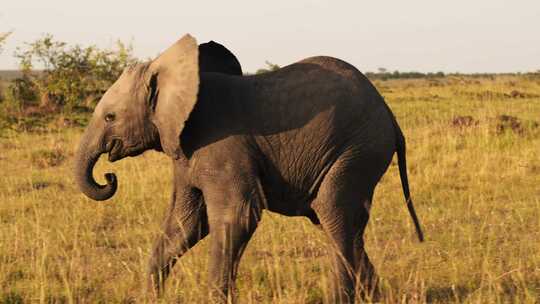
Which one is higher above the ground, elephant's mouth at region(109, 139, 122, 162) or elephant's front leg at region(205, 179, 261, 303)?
elephant's mouth at region(109, 139, 122, 162)

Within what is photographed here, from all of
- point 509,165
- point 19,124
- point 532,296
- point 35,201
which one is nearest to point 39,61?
point 19,124

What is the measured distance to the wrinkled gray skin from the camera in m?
4.69

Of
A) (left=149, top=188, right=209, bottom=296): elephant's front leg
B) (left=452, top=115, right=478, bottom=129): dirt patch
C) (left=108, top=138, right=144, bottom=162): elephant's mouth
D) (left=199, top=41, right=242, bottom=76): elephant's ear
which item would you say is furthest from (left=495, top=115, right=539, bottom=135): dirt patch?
(left=108, top=138, right=144, bottom=162): elephant's mouth

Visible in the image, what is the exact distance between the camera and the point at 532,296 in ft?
16.4

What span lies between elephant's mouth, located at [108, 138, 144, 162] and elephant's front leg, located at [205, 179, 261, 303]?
0.74 meters

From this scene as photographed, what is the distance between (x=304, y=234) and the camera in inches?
278

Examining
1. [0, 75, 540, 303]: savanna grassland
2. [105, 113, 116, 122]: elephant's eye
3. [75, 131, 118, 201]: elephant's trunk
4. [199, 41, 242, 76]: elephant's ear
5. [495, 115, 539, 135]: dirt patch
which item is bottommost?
[0, 75, 540, 303]: savanna grassland

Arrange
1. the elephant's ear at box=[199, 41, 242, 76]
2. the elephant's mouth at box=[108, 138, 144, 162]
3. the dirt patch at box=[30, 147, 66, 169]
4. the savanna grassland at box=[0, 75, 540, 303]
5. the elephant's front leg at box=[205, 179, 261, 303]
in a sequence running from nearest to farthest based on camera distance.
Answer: the elephant's front leg at box=[205, 179, 261, 303] < the elephant's mouth at box=[108, 138, 144, 162] < the savanna grassland at box=[0, 75, 540, 303] < the elephant's ear at box=[199, 41, 242, 76] < the dirt patch at box=[30, 147, 66, 169]

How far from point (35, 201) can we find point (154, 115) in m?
4.07

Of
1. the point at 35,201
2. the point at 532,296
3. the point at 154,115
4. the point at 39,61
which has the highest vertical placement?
the point at 39,61

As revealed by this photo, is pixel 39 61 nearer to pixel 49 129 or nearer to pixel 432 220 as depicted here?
pixel 49 129

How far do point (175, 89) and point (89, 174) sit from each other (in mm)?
979

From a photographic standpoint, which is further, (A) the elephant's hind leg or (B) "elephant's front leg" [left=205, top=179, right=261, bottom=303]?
(A) the elephant's hind leg

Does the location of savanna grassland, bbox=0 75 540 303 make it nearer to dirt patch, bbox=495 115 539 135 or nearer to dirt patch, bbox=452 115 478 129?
dirt patch, bbox=495 115 539 135
